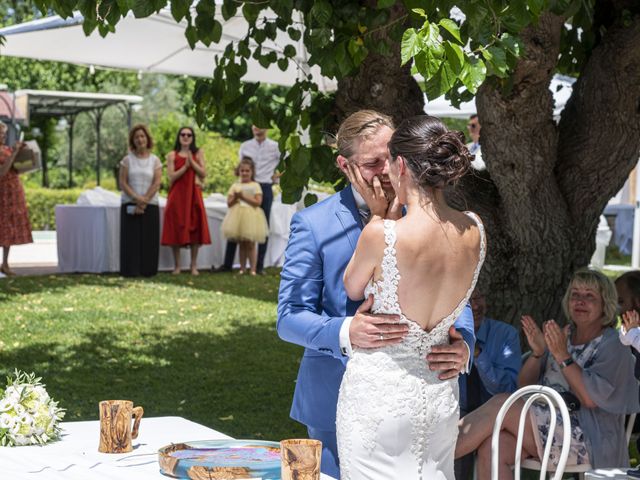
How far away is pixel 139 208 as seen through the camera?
12930 mm

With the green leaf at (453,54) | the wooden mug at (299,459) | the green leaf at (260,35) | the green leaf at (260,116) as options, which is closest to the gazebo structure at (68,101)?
the green leaf at (260,35)

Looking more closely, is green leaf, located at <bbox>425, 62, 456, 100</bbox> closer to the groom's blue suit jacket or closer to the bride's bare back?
the groom's blue suit jacket

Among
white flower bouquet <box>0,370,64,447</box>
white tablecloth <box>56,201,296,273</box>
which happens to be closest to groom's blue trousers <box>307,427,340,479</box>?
white flower bouquet <box>0,370,64,447</box>

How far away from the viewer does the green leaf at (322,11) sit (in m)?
4.61

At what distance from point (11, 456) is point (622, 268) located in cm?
1503

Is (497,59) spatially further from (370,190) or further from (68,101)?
(68,101)

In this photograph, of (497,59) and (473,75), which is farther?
(497,59)

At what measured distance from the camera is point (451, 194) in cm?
536

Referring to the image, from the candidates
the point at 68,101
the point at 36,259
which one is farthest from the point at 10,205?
the point at 68,101

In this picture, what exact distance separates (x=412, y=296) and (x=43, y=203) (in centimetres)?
2260

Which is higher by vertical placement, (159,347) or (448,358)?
(448,358)

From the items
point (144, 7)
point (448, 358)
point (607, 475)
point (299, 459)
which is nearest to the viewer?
point (299, 459)

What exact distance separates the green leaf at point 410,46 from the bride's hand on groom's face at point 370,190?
1.33ft

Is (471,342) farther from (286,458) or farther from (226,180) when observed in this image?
(226,180)
